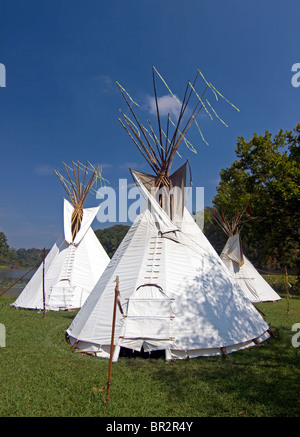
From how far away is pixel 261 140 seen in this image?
14.2m

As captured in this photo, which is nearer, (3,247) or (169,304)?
(169,304)

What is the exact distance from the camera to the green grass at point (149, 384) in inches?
158

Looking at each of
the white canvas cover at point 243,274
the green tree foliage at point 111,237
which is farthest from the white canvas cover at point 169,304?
the green tree foliage at point 111,237

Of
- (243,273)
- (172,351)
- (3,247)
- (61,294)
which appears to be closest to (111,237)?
(3,247)

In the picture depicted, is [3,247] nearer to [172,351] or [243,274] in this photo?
[243,274]

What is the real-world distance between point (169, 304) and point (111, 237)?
210 ft

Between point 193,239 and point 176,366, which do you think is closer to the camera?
point 176,366

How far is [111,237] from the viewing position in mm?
69750

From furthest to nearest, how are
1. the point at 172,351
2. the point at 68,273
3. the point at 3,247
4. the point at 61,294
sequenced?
the point at 3,247, the point at 68,273, the point at 61,294, the point at 172,351

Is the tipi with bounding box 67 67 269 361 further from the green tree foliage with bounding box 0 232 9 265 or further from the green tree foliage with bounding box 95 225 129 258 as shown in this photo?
the green tree foliage with bounding box 0 232 9 265
